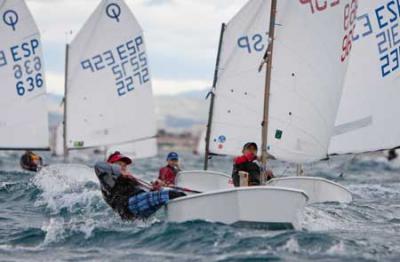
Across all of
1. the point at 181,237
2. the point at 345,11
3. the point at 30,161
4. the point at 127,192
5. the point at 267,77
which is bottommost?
the point at 181,237

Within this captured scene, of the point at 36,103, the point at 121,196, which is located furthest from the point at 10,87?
the point at 121,196

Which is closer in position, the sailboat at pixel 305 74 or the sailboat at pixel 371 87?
the sailboat at pixel 305 74

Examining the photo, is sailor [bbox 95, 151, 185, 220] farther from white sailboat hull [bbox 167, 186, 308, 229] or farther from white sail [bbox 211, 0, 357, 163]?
white sail [bbox 211, 0, 357, 163]

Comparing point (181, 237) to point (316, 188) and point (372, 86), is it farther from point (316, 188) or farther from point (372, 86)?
point (372, 86)

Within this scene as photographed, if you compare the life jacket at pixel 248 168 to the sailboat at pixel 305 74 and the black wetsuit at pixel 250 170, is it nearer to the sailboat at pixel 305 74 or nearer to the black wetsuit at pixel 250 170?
the black wetsuit at pixel 250 170

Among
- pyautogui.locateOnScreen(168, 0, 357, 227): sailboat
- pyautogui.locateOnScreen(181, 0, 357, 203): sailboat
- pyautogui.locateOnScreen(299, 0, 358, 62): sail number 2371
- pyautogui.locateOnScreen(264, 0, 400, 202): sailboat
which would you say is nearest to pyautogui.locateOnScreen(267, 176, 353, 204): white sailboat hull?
pyautogui.locateOnScreen(181, 0, 357, 203): sailboat

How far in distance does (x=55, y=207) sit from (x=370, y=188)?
11889mm

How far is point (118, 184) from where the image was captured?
15133 millimetres

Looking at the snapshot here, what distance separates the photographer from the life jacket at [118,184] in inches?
594

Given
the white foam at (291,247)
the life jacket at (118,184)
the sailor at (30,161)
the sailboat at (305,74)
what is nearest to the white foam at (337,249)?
the white foam at (291,247)

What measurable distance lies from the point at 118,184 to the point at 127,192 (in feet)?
0.64

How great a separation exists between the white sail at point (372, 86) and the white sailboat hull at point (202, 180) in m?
2.60

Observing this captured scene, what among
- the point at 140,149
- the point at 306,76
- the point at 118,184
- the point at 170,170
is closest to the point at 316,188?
the point at 306,76

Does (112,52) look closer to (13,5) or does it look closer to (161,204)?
(13,5)
